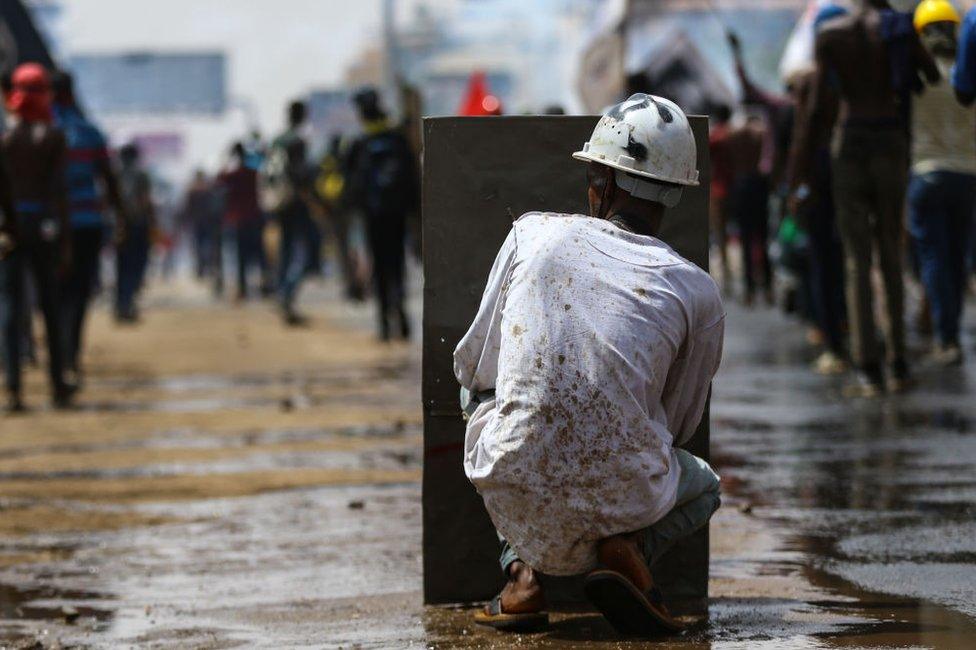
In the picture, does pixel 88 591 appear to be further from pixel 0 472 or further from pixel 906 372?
pixel 906 372

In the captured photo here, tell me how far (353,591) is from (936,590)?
1643mm

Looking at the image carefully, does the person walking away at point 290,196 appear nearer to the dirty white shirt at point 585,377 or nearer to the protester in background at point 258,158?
the protester in background at point 258,158

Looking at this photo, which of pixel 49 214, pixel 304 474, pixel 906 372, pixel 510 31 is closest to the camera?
pixel 304 474

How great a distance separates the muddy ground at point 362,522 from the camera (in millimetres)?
5410

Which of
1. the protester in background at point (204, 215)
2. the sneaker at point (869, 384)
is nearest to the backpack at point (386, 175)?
the sneaker at point (869, 384)

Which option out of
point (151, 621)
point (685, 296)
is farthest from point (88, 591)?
point (685, 296)

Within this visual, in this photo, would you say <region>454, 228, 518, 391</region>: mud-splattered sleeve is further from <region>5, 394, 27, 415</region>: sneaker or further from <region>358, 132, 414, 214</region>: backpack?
<region>358, 132, 414, 214</region>: backpack

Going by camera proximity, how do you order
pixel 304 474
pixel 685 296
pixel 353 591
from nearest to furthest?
pixel 685 296
pixel 353 591
pixel 304 474

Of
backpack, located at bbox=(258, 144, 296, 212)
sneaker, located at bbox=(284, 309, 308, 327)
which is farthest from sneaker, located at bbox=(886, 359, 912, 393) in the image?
sneaker, located at bbox=(284, 309, 308, 327)

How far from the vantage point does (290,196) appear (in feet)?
69.8

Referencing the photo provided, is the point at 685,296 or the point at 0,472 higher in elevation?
the point at 685,296

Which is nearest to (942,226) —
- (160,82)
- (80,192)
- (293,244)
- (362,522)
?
(362,522)

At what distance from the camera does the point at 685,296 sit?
496cm

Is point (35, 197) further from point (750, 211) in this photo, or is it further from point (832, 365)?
point (750, 211)
